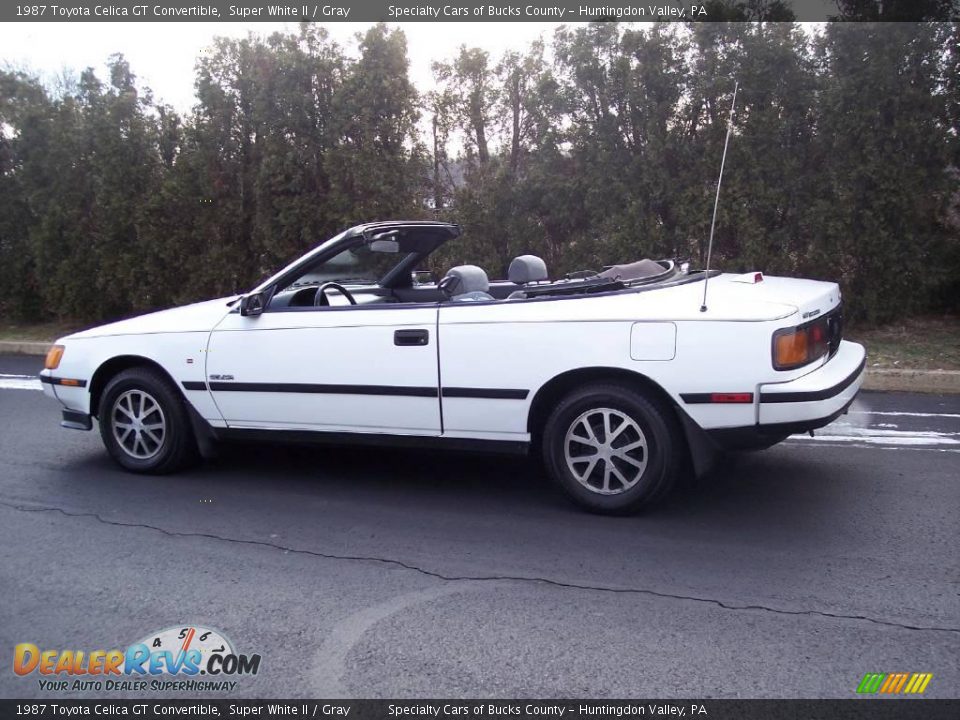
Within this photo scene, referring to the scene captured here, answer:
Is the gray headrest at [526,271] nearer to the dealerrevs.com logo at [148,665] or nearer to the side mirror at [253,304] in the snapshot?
the side mirror at [253,304]

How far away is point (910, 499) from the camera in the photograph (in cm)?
475

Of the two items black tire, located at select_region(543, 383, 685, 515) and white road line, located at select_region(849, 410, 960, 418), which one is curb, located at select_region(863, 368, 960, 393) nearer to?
white road line, located at select_region(849, 410, 960, 418)

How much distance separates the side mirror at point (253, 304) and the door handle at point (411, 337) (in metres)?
1.01

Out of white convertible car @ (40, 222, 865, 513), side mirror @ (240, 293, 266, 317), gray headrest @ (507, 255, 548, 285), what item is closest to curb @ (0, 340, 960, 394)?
white convertible car @ (40, 222, 865, 513)

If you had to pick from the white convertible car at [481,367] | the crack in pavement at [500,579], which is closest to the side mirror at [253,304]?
the white convertible car at [481,367]

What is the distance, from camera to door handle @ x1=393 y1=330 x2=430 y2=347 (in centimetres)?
476

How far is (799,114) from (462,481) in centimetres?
720

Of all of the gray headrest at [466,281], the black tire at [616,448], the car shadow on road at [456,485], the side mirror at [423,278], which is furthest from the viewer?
the side mirror at [423,278]

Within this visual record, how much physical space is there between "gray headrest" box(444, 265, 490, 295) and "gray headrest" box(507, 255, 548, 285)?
302 millimetres

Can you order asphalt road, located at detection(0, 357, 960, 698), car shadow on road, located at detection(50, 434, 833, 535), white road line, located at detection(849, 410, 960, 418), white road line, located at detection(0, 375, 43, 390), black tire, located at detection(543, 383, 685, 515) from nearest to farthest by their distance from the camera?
asphalt road, located at detection(0, 357, 960, 698)
black tire, located at detection(543, 383, 685, 515)
car shadow on road, located at detection(50, 434, 833, 535)
white road line, located at detection(849, 410, 960, 418)
white road line, located at detection(0, 375, 43, 390)

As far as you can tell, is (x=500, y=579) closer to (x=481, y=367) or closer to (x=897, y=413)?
(x=481, y=367)

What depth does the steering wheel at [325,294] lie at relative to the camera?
547 centimetres

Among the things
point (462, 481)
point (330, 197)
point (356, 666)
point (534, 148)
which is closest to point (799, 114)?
point (534, 148)

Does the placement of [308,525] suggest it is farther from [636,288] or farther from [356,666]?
[636,288]
